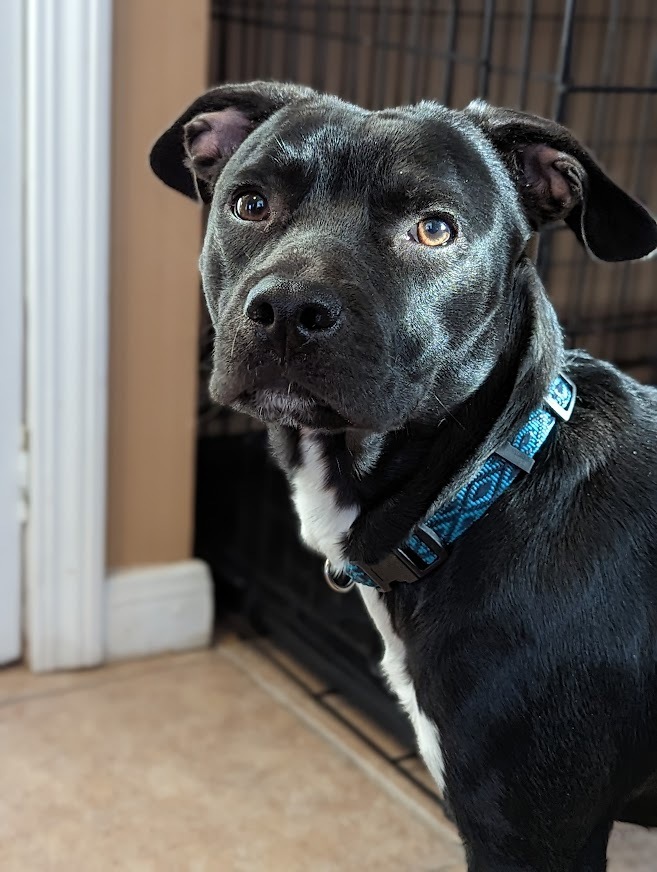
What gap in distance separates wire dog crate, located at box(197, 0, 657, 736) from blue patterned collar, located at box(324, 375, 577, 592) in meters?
0.65

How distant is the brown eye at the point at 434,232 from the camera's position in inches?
47.3

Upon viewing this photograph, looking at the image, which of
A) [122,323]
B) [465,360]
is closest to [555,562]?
[465,360]

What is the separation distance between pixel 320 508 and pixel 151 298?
96cm

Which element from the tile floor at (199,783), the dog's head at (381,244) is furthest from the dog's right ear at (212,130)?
the tile floor at (199,783)

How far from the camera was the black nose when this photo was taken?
1097 mm

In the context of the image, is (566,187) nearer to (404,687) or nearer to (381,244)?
(381,244)

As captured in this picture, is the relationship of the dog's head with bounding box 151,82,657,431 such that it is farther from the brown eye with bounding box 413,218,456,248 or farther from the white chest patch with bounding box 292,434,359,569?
the white chest patch with bounding box 292,434,359,569

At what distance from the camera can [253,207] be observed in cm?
128

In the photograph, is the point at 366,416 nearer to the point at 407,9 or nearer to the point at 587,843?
the point at 587,843

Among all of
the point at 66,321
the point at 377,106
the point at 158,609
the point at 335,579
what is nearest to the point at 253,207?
the point at 335,579

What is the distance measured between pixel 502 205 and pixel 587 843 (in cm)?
72

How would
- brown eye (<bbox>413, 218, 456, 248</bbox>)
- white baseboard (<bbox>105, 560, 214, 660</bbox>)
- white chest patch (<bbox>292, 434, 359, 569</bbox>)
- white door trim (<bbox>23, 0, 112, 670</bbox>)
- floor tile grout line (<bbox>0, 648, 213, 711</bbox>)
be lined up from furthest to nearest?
1. white baseboard (<bbox>105, 560, 214, 660</bbox>)
2. floor tile grout line (<bbox>0, 648, 213, 711</bbox>)
3. white door trim (<bbox>23, 0, 112, 670</bbox>)
4. white chest patch (<bbox>292, 434, 359, 569</bbox>)
5. brown eye (<bbox>413, 218, 456, 248</bbox>)

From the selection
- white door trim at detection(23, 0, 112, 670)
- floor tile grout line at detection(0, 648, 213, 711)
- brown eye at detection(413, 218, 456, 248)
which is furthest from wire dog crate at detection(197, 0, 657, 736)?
brown eye at detection(413, 218, 456, 248)

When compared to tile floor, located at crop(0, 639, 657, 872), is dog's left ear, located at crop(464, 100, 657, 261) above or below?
above
